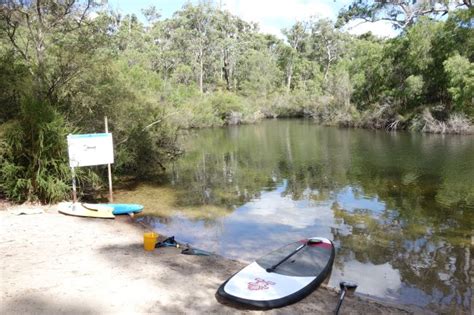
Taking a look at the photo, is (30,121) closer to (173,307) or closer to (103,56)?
(103,56)

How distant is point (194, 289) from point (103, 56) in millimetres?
9865

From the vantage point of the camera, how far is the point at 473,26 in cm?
2608

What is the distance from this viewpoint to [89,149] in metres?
9.84

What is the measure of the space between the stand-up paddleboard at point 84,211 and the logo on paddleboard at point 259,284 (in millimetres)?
5079

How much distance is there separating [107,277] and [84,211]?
13.2 feet

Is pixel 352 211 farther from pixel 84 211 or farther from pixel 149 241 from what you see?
pixel 84 211

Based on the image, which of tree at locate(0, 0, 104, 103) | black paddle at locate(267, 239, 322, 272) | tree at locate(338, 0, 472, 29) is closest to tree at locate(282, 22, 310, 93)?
tree at locate(338, 0, 472, 29)

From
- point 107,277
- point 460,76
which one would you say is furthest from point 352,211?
point 460,76

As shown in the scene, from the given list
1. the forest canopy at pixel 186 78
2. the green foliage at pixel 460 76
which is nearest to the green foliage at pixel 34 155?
the forest canopy at pixel 186 78

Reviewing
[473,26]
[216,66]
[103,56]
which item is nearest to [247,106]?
[216,66]

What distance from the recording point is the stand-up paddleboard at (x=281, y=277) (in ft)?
16.6

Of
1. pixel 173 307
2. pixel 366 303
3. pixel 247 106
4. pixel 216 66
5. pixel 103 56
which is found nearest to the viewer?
pixel 173 307

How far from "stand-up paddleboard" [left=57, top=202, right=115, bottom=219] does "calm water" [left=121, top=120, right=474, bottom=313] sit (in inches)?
46.2

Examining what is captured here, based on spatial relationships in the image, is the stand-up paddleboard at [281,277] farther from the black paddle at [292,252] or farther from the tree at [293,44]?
the tree at [293,44]
